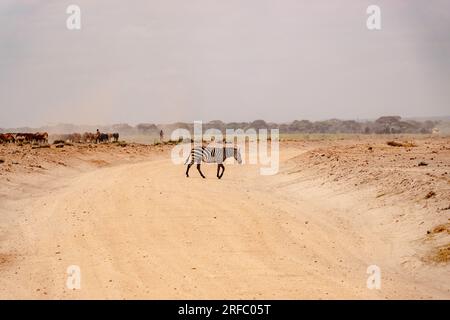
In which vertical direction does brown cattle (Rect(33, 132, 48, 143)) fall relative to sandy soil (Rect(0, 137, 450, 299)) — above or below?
above

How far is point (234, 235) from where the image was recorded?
13492mm

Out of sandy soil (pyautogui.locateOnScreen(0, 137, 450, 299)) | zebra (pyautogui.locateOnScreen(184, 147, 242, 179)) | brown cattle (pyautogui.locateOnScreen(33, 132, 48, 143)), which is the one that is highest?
brown cattle (pyautogui.locateOnScreen(33, 132, 48, 143))

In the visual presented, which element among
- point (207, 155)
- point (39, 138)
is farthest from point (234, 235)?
point (39, 138)

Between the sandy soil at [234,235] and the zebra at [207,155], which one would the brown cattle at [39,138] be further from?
the zebra at [207,155]

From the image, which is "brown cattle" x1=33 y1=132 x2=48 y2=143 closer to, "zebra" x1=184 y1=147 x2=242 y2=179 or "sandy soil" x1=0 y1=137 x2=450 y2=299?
"sandy soil" x1=0 y1=137 x2=450 y2=299

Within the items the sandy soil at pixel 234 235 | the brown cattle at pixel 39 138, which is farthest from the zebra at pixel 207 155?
the brown cattle at pixel 39 138

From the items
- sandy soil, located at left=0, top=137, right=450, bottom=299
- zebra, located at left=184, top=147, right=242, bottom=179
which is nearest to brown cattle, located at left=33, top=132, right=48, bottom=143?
sandy soil, located at left=0, top=137, right=450, bottom=299

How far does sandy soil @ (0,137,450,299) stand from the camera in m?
9.84

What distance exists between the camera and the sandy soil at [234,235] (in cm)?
984

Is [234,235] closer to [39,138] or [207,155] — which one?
[207,155]

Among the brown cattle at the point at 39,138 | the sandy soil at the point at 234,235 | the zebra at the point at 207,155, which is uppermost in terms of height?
the brown cattle at the point at 39,138

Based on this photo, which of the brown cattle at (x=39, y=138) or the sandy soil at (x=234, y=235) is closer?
the sandy soil at (x=234, y=235)

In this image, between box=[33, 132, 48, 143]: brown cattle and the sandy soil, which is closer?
the sandy soil
